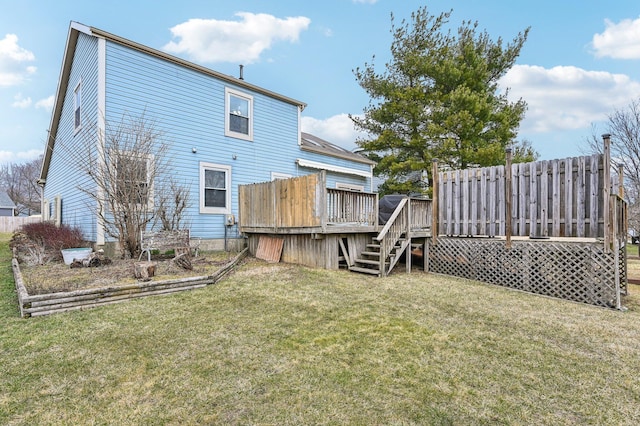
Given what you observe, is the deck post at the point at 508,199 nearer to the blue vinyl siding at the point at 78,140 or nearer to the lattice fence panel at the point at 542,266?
the lattice fence panel at the point at 542,266

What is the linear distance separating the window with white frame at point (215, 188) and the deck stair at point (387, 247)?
5.05 metres

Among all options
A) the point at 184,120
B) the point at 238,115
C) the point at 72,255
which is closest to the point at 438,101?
the point at 238,115

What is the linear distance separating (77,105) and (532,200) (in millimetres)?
13146

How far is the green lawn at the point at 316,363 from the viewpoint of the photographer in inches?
89.0

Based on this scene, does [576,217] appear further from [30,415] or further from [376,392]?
[30,415]

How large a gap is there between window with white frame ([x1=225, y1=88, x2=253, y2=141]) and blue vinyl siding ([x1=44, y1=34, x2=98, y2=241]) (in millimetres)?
3662

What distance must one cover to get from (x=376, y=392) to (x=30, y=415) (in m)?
2.45

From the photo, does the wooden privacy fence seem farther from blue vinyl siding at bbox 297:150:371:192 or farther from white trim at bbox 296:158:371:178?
blue vinyl siding at bbox 297:150:371:192

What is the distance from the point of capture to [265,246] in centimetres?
882

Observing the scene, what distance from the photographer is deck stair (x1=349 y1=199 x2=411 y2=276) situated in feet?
23.6

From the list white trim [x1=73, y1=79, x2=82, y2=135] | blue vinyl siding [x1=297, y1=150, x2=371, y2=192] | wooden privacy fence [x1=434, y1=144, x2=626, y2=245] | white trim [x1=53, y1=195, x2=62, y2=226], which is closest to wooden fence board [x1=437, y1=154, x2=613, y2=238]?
wooden privacy fence [x1=434, y1=144, x2=626, y2=245]

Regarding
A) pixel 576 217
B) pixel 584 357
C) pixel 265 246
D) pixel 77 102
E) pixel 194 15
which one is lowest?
pixel 584 357

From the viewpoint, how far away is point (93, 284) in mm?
5133

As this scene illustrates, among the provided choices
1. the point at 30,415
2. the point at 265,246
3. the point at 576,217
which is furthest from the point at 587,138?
the point at 30,415
